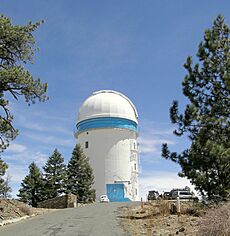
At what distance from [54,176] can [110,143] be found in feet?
52.0

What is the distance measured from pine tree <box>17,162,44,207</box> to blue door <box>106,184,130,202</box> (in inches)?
518

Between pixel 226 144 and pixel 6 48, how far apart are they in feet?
34.4

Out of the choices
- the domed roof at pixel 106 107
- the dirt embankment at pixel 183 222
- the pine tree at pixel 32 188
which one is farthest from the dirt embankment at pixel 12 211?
the domed roof at pixel 106 107

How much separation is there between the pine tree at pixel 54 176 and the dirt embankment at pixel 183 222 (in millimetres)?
25279

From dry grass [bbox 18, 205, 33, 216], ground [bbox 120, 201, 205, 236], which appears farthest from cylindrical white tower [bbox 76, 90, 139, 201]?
ground [bbox 120, 201, 205, 236]

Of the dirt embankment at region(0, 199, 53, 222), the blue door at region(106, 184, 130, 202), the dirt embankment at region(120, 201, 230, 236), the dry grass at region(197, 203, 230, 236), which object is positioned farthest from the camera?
the blue door at region(106, 184, 130, 202)

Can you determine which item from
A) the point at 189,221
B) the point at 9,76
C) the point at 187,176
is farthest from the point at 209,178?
the point at 9,76

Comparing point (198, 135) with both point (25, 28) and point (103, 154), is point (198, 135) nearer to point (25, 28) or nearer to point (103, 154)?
point (25, 28)

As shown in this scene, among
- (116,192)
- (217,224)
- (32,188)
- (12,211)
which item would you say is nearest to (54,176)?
(32,188)

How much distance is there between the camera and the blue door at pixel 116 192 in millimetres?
54856

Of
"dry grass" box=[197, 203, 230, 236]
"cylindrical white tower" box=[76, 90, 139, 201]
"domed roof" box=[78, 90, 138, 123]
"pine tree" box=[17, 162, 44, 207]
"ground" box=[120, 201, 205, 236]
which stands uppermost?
"domed roof" box=[78, 90, 138, 123]

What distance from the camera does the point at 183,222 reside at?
1512 cm

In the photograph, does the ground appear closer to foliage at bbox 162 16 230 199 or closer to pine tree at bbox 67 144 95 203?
foliage at bbox 162 16 230 199

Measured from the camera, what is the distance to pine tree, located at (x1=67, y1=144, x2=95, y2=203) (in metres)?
46.2
